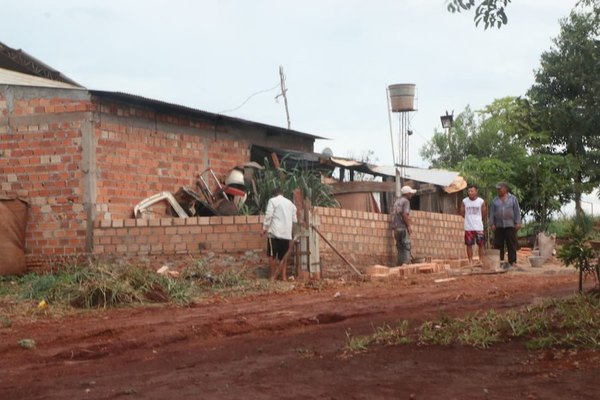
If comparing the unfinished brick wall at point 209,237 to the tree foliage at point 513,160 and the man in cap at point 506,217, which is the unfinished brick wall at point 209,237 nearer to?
the man in cap at point 506,217

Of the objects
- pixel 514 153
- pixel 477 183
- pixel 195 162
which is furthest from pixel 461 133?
pixel 195 162

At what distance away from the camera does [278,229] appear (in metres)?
14.0

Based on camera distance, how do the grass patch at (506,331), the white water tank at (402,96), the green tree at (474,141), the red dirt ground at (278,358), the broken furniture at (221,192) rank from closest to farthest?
the red dirt ground at (278,358)
the grass patch at (506,331)
the broken furniture at (221,192)
the white water tank at (402,96)
the green tree at (474,141)

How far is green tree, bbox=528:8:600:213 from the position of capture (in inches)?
1158

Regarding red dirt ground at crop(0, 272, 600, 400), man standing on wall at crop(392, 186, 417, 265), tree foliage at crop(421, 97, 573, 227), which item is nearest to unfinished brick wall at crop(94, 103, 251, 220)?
man standing on wall at crop(392, 186, 417, 265)

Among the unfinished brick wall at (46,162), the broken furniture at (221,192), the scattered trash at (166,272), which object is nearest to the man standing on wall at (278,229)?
the scattered trash at (166,272)

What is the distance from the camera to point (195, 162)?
17000 mm

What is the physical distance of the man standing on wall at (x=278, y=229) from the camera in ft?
45.9

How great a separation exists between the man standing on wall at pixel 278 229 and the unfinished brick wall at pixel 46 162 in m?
3.14

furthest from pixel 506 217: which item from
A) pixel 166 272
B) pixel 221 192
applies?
pixel 166 272

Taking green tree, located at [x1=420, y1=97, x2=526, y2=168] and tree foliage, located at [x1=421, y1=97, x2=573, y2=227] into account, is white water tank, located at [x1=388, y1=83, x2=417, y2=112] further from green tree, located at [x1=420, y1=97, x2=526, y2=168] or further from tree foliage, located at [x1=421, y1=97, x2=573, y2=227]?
green tree, located at [x1=420, y1=97, x2=526, y2=168]

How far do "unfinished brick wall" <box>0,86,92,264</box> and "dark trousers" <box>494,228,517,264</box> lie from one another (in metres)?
6.78

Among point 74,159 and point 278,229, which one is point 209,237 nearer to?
point 278,229

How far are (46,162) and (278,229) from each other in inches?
162
